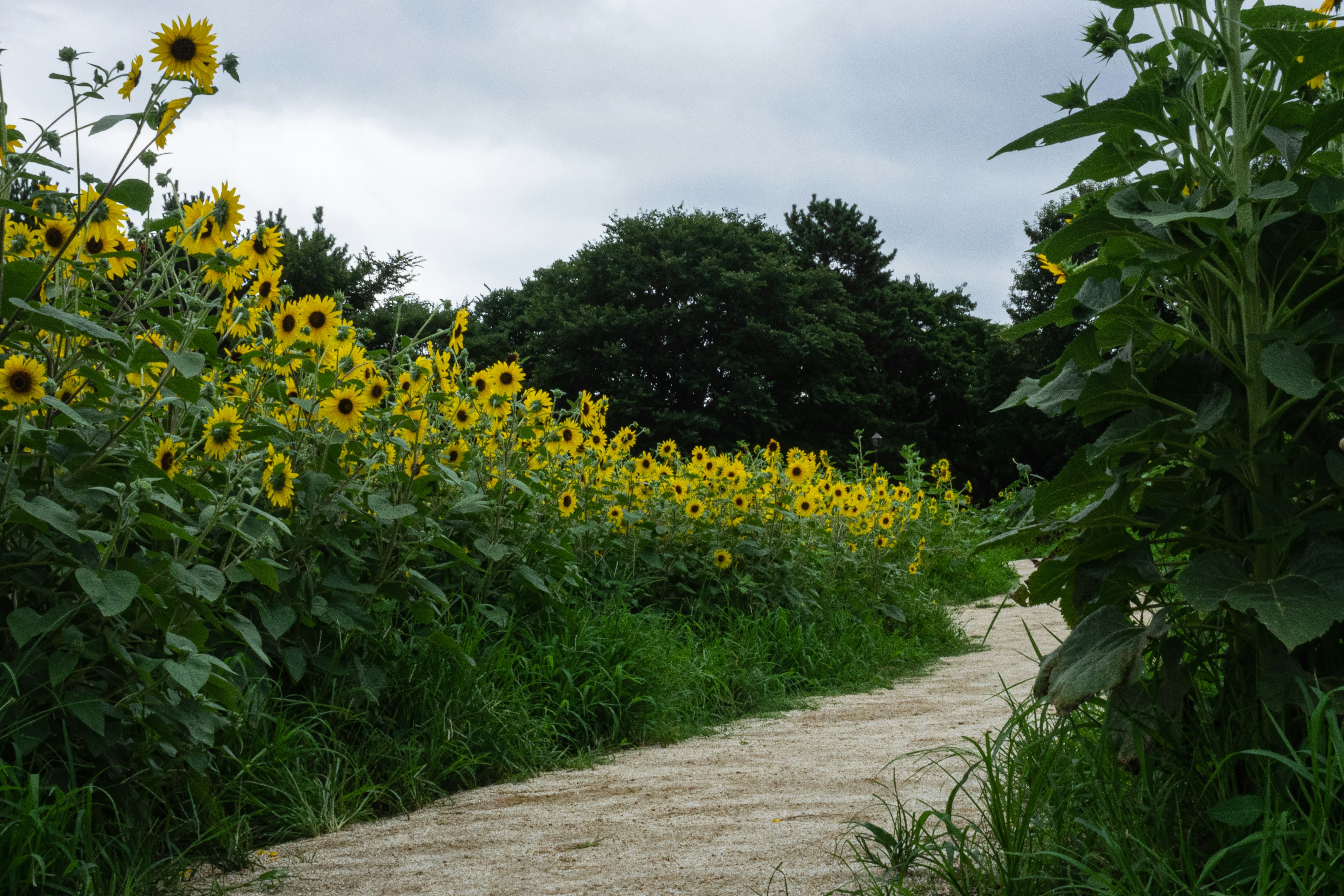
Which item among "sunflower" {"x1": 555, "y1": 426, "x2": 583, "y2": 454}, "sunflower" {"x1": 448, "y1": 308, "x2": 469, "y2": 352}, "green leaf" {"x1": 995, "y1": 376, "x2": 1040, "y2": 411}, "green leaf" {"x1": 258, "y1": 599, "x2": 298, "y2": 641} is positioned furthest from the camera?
"sunflower" {"x1": 555, "y1": 426, "x2": 583, "y2": 454}

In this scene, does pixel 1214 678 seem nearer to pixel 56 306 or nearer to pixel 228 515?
pixel 228 515

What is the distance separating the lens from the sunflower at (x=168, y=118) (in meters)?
2.06

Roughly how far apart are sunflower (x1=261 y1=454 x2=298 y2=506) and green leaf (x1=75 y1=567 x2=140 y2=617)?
28.0 inches

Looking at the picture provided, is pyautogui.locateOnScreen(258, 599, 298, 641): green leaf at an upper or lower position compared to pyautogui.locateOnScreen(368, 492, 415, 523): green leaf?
lower

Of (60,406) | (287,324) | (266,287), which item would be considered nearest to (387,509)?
(287,324)

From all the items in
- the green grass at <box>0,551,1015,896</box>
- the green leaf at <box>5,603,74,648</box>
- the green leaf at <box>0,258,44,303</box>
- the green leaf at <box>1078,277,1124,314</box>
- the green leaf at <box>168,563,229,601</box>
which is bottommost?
the green grass at <box>0,551,1015,896</box>

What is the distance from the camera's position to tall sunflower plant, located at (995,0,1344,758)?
166 centimetres

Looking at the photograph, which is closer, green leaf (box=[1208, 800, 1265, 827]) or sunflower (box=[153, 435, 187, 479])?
green leaf (box=[1208, 800, 1265, 827])

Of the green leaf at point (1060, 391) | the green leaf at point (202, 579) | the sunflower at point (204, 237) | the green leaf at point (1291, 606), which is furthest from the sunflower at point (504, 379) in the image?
the green leaf at point (1291, 606)

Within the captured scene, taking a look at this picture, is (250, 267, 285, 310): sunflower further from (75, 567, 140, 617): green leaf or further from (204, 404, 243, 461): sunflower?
(75, 567, 140, 617): green leaf

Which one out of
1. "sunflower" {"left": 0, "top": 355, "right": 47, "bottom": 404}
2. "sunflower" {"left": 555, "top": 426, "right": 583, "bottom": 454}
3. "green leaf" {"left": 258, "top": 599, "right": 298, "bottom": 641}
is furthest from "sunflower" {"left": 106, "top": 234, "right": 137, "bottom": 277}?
"sunflower" {"left": 555, "top": 426, "right": 583, "bottom": 454}

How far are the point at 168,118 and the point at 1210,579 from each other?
7.41ft

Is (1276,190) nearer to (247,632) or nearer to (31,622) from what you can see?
(247,632)

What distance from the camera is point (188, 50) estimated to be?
212 cm
